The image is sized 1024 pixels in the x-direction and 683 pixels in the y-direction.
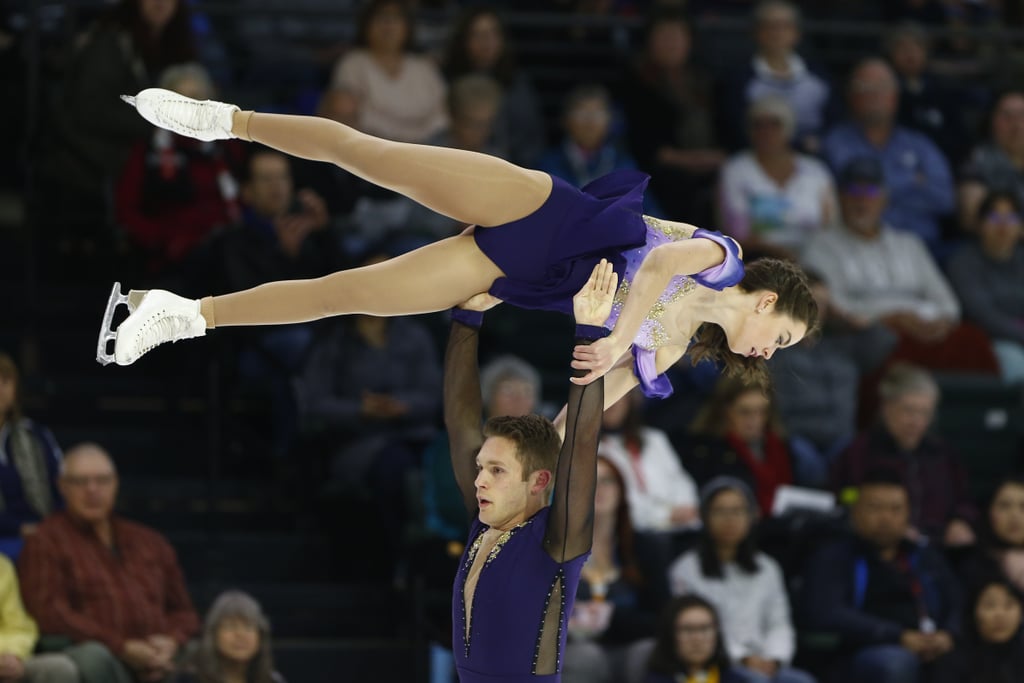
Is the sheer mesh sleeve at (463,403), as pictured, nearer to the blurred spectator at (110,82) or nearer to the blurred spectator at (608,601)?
the blurred spectator at (608,601)

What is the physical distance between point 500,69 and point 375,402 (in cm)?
219

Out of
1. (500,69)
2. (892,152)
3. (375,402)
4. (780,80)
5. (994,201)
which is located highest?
(780,80)

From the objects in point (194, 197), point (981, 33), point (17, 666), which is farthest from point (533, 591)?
point (981, 33)

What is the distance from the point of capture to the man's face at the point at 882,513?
25.5ft

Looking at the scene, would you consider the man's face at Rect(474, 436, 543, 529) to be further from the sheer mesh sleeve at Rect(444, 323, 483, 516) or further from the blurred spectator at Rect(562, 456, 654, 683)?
the blurred spectator at Rect(562, 456, 654, 683)

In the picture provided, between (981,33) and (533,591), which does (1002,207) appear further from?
(533,591)

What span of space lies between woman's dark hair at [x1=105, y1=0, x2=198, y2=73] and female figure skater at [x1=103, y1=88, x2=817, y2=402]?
375 centimetres

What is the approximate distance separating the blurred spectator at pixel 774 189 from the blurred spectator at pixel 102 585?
3476 millimetres

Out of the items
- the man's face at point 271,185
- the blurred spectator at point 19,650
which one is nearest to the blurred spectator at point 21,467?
the blurred spectator at point 19,650

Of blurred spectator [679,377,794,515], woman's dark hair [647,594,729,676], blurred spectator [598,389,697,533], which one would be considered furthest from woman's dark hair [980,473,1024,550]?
woman's dark hair [647,594,729,676]

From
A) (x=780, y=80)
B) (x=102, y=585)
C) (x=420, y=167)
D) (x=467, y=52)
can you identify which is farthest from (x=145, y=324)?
(x=780, y=80)

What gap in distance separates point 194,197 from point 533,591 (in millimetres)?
4058

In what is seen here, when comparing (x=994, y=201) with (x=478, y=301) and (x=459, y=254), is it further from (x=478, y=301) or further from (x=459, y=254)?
(x=459, y=254)

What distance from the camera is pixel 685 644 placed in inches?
278
